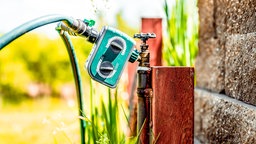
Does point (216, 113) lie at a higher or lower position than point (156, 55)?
lower

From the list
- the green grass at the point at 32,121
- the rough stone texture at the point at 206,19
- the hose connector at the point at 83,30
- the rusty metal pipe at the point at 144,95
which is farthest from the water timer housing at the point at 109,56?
the green grass at the point at 32,121

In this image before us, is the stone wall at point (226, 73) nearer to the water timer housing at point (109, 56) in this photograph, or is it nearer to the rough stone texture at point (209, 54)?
the rough stone texture at point (209, 54)

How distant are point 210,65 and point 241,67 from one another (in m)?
0.56

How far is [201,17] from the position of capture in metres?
2.31

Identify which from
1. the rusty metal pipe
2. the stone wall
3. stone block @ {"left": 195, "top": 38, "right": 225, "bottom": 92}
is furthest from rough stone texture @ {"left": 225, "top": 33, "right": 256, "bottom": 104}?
the rusty metal pipe

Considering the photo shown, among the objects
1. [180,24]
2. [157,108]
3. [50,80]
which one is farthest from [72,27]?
[50,80]

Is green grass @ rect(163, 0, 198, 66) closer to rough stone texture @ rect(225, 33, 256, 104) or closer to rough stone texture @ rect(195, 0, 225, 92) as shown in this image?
rough stone texture @ rect(195, 0, 225, 92)

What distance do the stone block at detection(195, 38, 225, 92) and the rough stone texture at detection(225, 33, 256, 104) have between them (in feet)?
0.43

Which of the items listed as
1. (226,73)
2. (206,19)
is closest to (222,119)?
(226,73)

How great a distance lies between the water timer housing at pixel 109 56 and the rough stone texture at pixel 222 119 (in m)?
0.41

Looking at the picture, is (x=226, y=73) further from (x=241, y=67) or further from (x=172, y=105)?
(x=172, y=105)

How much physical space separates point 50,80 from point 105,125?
6.01m

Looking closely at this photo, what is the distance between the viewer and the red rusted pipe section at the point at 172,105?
1420 mm

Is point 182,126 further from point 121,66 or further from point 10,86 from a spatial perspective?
point 10,86
